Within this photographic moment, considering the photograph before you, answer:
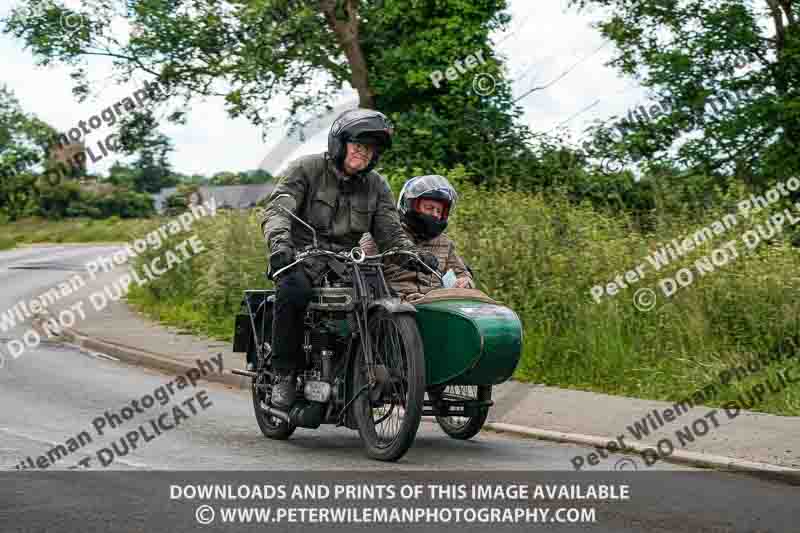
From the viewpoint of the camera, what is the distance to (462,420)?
9.24 metres

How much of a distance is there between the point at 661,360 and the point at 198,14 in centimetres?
1648

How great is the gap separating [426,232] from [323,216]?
0.99 m

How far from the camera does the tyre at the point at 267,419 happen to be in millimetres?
8977

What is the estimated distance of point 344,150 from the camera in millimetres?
8289

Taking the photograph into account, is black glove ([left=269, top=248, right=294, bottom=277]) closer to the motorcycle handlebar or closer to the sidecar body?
the motorcycle handlebar
